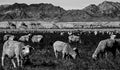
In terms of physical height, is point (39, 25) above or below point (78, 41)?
below

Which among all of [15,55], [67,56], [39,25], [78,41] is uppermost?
[15,55]

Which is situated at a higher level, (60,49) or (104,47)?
(104,47)

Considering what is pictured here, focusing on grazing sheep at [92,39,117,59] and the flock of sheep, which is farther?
grazing sheep at [92,39,117,59]

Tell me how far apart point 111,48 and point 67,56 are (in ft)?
12.3

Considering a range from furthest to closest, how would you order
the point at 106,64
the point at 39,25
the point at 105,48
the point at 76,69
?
the point at 39,25 < the point at 105,48 < the point at 106,64 < the point at 76,69

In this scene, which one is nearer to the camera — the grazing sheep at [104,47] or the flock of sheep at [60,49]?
the flock of sheep at [60,49]

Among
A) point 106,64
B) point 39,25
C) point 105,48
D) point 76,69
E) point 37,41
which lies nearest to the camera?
point 76,69

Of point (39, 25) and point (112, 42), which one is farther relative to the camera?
point (39, 25)

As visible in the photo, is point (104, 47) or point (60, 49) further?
Result: point (60, 49)

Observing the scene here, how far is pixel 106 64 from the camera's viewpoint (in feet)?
53.8

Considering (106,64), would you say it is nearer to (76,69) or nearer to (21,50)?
(76,69)

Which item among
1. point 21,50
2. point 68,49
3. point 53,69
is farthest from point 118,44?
point 21,50

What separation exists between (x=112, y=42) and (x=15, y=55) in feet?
28.2

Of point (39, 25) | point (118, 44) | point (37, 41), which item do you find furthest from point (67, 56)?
point (39, 25)
